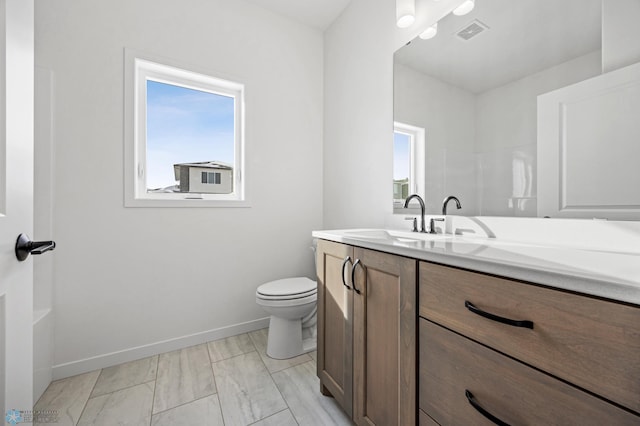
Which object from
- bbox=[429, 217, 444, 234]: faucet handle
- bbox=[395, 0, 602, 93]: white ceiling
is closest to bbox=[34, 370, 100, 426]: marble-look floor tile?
bbox=[429, 217, 444, 234]: faucet handle

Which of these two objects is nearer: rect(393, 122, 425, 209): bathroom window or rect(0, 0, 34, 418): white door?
rect(0, 0, 34, 418): white door

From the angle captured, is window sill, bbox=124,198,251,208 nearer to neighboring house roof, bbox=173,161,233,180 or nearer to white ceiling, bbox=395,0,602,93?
neighboring house roof, bbox=173,161,233,180

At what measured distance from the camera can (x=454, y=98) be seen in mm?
1423

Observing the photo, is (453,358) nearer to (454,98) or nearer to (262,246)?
(454,98)

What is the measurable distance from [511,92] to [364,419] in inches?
59.6

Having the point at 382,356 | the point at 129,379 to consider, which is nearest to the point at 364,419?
the point at 382,356

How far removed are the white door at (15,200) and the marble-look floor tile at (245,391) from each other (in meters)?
0.86

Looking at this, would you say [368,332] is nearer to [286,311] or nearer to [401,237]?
[401,237]

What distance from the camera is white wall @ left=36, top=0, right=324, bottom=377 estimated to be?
163 cm

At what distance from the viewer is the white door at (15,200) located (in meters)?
0.60

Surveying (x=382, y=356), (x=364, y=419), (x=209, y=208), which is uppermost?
(x=209, y=208)

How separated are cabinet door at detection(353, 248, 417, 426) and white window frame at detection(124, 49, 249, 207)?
1.44 m

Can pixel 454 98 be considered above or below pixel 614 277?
above

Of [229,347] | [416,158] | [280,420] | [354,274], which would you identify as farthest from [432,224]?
[229,347]
